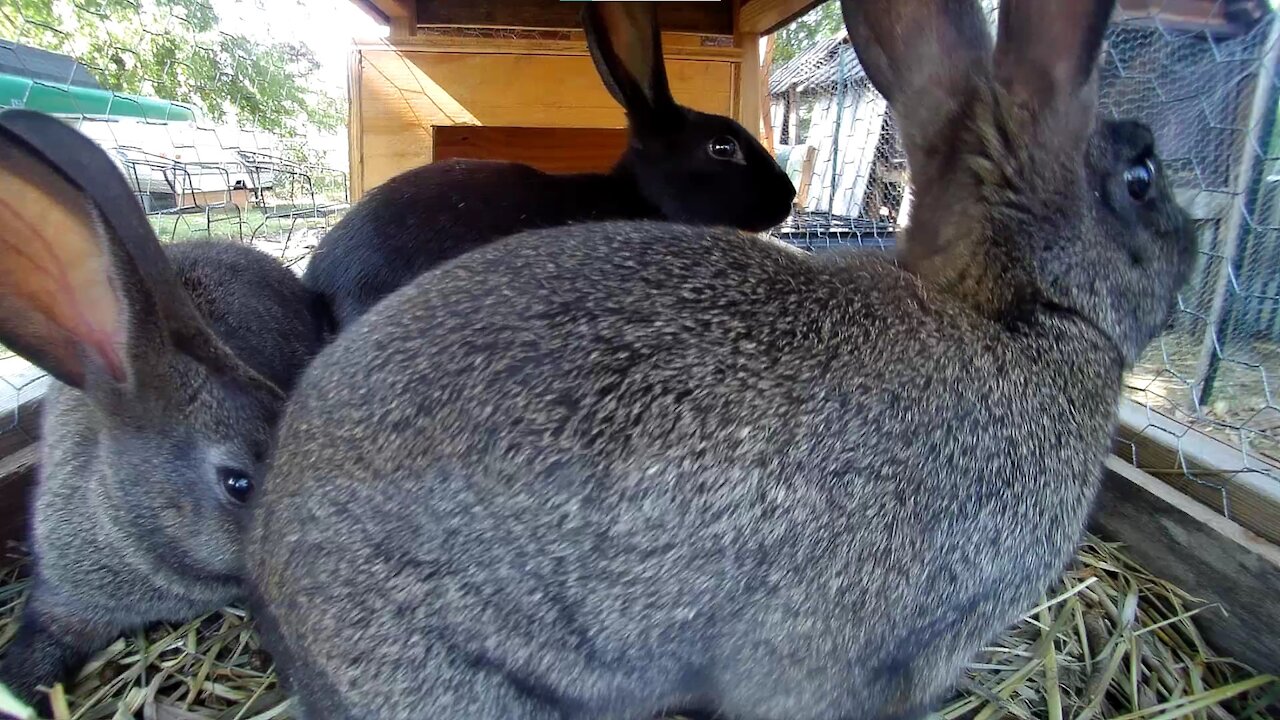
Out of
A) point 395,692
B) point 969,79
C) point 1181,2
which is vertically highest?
point 1181,2

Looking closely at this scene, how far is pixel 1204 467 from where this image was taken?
71.2 inches

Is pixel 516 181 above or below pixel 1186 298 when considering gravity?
above

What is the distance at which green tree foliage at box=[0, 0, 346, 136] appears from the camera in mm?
1664

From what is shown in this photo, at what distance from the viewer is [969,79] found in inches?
57.1

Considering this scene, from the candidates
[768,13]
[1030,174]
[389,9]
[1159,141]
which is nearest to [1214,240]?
[1159,141]

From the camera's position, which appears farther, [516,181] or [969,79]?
[516,181]

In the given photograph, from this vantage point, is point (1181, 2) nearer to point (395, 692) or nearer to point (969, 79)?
point (969, 79)

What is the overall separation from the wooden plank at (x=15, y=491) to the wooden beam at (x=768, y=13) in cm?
263

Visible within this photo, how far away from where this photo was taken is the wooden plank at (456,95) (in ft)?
10.8

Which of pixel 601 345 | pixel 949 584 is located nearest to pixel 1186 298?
pixel 949 584

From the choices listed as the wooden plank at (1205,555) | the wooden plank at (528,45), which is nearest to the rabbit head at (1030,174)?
the wooden plank at (1205,555)

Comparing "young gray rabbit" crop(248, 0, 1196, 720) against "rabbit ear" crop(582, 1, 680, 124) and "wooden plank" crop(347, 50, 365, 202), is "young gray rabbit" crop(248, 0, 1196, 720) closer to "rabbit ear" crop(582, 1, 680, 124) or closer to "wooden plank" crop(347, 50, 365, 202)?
"rabbit ear" crop(582, 1, 680, 124)

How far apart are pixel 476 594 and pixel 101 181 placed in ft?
3.01

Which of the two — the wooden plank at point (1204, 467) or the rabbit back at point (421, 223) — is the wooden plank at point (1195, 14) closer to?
the wooden plank at point (1204, 467)
